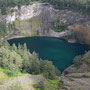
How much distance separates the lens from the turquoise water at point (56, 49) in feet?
204

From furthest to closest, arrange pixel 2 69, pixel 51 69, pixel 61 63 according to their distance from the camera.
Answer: pixel 61 63, pixel 51 69, pixel 2 69

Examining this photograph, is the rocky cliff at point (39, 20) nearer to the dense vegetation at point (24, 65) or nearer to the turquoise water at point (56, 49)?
the turquoise water at point (56, 49)

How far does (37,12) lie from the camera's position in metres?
101

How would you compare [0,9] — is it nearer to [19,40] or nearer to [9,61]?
[19,40]

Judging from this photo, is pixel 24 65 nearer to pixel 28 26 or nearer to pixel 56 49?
pixel 56 49

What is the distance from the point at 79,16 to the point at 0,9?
52442 millimetres

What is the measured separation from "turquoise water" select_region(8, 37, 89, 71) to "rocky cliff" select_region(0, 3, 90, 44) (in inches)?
239

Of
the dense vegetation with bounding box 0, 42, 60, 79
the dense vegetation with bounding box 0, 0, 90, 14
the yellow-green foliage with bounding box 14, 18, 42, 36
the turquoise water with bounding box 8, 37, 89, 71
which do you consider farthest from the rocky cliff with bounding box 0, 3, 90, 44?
the dense vegetation with bounding box 0, 42, 60, 79

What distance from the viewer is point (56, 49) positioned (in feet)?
247

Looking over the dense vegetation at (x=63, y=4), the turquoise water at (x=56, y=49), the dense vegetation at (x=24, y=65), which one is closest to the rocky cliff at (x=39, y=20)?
the dense vegetation at (x=63, y=4)

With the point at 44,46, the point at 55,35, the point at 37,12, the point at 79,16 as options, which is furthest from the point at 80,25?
the point at 37,12

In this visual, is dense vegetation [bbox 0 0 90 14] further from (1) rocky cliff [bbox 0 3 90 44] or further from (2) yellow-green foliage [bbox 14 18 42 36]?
(2) yellow-green foliage [bbox 14 18 42 36]

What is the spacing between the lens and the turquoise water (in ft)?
204

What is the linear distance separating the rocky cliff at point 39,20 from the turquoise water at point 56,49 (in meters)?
A: 6.07
